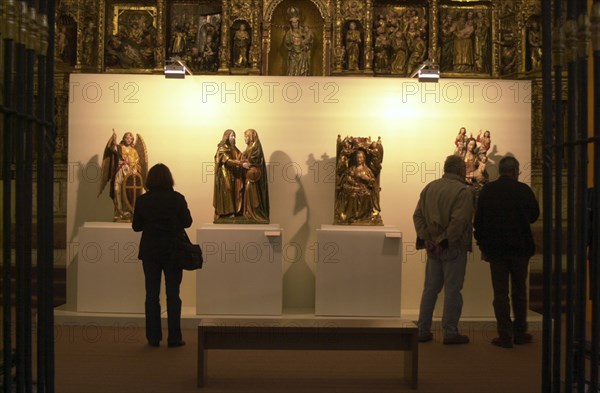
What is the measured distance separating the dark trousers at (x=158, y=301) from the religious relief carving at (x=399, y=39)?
678 centimetres

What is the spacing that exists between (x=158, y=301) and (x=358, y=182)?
3.07 metres

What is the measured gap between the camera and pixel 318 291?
9.63m

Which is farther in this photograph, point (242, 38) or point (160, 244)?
point (242, 38)

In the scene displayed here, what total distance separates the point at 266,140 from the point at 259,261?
1735 mm

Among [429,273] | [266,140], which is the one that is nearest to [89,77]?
[266,140]

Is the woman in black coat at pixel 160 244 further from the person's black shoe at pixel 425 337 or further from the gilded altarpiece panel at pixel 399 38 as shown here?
the gilded altarpiece panel at pixel 399 38

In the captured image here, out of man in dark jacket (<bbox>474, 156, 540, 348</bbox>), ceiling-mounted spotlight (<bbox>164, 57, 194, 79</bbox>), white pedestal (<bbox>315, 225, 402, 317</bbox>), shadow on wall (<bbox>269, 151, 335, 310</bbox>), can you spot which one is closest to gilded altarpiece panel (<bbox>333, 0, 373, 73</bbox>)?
shadow on wall (<bbox>269, 151, 335, 310</bbox>)

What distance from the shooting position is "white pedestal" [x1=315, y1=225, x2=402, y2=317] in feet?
31.4

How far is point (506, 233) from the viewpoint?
796cm

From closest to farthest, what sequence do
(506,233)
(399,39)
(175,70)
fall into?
(506,233) → (175,70) → (399,39)

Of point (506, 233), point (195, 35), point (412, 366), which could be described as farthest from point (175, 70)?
point (412, 366)

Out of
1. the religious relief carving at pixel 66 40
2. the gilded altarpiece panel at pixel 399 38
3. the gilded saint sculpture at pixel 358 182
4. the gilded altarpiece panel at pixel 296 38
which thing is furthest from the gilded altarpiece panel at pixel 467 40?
the religious relief carving at pixel 66 40

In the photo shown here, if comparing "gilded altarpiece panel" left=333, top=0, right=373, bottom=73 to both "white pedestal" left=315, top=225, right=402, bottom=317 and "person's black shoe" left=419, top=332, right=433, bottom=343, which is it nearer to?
"white pedestal" left=315, top=225, right=402, bottom=317

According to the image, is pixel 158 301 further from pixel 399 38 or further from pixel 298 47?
pixel 399 38
